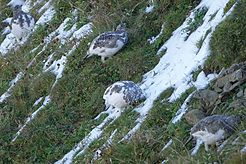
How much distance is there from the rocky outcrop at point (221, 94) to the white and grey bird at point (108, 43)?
328cm

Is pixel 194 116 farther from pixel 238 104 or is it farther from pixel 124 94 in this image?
pixel 124 94

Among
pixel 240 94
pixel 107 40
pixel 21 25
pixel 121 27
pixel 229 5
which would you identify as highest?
A: pixel 21 25

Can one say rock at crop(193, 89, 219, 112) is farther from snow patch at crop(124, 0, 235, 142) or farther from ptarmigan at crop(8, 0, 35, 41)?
ptarmigan at crop(8, 0, 35, 41)

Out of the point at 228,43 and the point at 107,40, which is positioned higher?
the point at 107,40

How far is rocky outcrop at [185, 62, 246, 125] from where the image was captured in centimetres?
791

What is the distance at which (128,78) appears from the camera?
11.0 m

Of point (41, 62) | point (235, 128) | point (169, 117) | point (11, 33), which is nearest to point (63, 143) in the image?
point (169, 117)

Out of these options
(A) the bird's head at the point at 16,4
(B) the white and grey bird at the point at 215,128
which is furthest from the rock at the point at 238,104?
(A) the bird's head at the point at 16,4

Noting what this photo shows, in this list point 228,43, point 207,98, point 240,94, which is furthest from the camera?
point 228,43

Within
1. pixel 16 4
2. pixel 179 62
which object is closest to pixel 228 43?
pixel 179 62

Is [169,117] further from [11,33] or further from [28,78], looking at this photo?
[11,33]

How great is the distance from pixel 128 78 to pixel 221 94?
316 cm

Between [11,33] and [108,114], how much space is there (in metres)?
6.85

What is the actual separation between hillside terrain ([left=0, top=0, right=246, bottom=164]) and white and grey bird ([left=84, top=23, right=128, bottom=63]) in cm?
15
